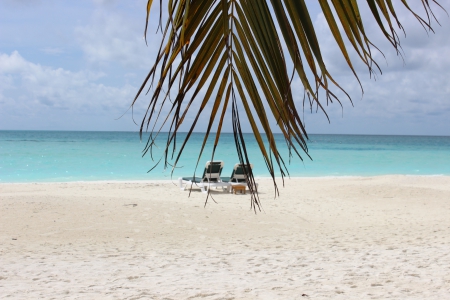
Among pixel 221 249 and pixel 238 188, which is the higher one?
pixel 238 188

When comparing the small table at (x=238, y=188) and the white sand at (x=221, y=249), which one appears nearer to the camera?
the white sand at (x=221, y=249)

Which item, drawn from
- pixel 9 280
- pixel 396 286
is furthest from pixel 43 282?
pixel 396 286

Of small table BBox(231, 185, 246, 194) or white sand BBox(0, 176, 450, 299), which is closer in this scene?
white sand BBox(0, 176, 450, 299)

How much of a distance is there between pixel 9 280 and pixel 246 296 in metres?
2.60

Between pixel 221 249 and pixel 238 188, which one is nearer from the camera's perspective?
pixel 221 249

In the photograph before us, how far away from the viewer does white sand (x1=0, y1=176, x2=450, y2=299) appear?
187 inches

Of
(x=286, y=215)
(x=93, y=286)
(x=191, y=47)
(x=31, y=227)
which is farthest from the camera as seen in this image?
(x=286, y=215)

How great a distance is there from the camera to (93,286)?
490 centimetres

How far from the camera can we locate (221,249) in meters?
6.72

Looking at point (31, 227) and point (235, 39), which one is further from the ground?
point (235, 39)

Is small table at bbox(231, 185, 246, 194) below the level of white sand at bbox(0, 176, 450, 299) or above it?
above

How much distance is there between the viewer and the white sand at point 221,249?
15.6ft

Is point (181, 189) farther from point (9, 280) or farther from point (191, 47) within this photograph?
point (191, 47)

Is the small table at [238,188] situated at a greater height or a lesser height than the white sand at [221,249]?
greater
